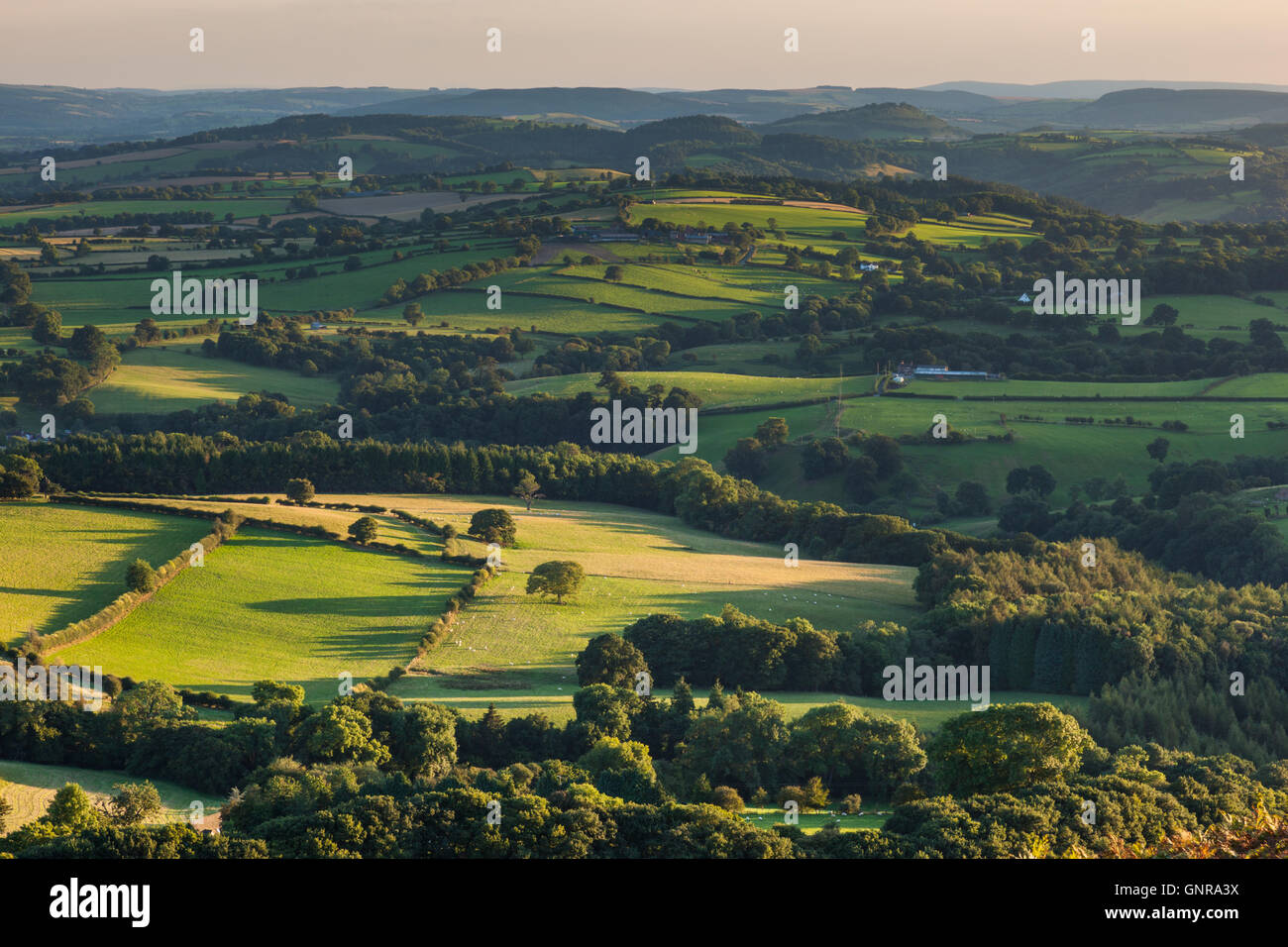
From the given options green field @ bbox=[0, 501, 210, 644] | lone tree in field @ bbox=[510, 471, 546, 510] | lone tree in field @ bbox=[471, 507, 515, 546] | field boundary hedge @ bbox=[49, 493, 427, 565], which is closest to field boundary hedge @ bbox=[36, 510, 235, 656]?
green field @ bbox=[0, 501, 210, 644]

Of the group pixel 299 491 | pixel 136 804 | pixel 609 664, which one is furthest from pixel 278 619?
pixel 136 804

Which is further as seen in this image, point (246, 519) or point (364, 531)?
point (246, 519)

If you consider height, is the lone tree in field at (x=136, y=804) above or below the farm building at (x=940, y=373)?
below

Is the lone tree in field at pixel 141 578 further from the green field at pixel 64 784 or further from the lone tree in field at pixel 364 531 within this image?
the green field at pixel 64 784

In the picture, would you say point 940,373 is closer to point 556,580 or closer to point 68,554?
point 556,580

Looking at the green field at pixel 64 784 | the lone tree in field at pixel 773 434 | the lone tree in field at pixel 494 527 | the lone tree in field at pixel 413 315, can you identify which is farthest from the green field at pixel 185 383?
the green field at pixel 64 784

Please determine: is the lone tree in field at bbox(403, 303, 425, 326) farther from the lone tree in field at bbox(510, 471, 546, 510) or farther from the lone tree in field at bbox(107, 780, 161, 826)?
the lone tree in field at bbox(107, 780, 161, 826)
